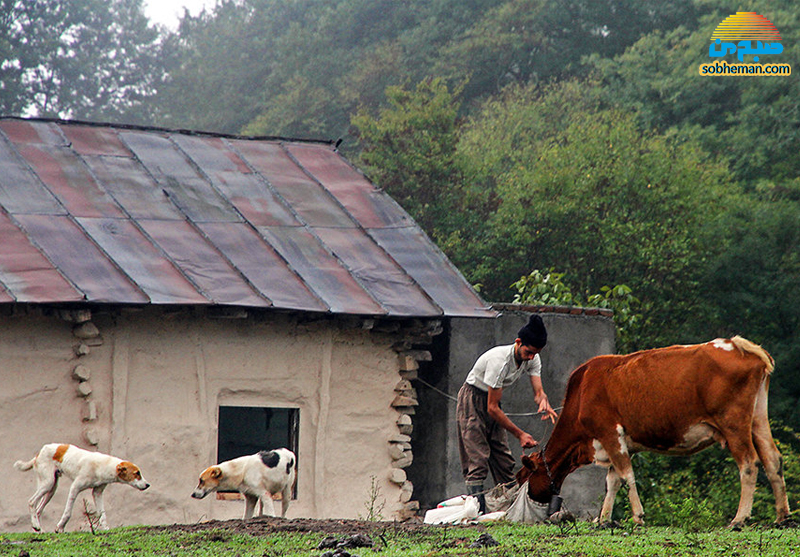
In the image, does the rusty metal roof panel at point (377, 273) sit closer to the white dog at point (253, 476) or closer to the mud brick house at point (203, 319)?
the mud brick house at point (203, 319)

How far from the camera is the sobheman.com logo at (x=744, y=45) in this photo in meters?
28.8

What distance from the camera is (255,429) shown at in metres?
12.7

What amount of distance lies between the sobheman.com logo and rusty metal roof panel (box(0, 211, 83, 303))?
71.1ft

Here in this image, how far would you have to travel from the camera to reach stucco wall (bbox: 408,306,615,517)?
38.6 feet

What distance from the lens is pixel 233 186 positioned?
40.3 feet

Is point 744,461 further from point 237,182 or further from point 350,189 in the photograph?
point 237,182

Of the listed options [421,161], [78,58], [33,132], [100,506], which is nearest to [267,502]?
[100,506]

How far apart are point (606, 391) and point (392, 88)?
20002 millimetres

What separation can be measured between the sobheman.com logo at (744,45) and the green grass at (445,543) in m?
22.6

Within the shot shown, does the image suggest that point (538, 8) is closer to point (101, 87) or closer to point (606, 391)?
point (101, 87)

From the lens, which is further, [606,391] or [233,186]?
[233,186]

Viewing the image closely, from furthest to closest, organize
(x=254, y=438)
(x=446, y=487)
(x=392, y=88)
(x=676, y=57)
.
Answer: (x=676, y=57) < (x=392, y=88) < (x=254, y=438) < (x=446, y=487)

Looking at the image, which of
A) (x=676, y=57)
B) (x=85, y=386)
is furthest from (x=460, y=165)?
(x=85, y=386)

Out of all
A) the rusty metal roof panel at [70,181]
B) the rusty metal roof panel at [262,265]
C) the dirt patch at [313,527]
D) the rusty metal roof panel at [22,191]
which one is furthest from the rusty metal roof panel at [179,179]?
the dirt patch at [313,527]
